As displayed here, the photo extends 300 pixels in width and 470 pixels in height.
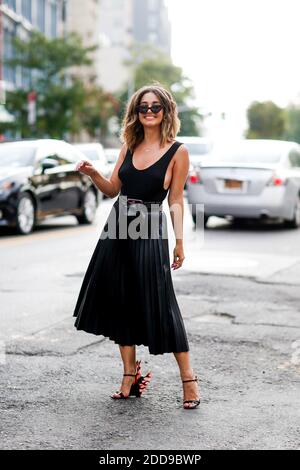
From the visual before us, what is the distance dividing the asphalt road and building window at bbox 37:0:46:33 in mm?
47148

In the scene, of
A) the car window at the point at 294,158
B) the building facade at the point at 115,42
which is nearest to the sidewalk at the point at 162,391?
the car window at the point at 294,158

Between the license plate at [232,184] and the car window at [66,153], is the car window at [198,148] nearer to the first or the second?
the car window at [66,153]

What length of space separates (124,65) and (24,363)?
105 meters

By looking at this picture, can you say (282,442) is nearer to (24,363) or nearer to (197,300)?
(24,363)

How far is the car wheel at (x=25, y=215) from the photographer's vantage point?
46.2ft

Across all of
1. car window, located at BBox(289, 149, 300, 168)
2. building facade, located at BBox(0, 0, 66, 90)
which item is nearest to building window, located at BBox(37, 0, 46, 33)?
building facade, located at BBox(0, 0, 66, 90)

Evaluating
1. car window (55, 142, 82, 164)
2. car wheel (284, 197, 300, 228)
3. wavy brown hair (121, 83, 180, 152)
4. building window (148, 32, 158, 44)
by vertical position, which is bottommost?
car wheel (284, 197, 300, 228)

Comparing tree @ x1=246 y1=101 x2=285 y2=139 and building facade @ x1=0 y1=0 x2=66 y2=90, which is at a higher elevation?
building facade @ x1=0 y1=0 x2=66 y2=90

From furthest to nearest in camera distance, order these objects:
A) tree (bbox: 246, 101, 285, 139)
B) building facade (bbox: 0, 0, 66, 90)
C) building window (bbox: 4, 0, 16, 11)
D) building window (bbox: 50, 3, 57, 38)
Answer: tree (bbox: 246, 101, 285, 139), building window (bbox: 50, 3, 57, 38), building window (bbox: 4, 0, 16, 11), building facade (bbox: 0, 0, 66, 90)

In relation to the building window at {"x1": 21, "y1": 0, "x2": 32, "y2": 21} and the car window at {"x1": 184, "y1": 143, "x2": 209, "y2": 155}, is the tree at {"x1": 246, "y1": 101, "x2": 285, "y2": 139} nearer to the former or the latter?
the building window at {"x1": 21, "y1": 0, "x2": 32, "y2": 21}

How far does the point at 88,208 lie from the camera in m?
16.7

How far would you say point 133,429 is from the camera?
13.7 feet

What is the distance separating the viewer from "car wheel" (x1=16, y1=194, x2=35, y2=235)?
1407 cm
